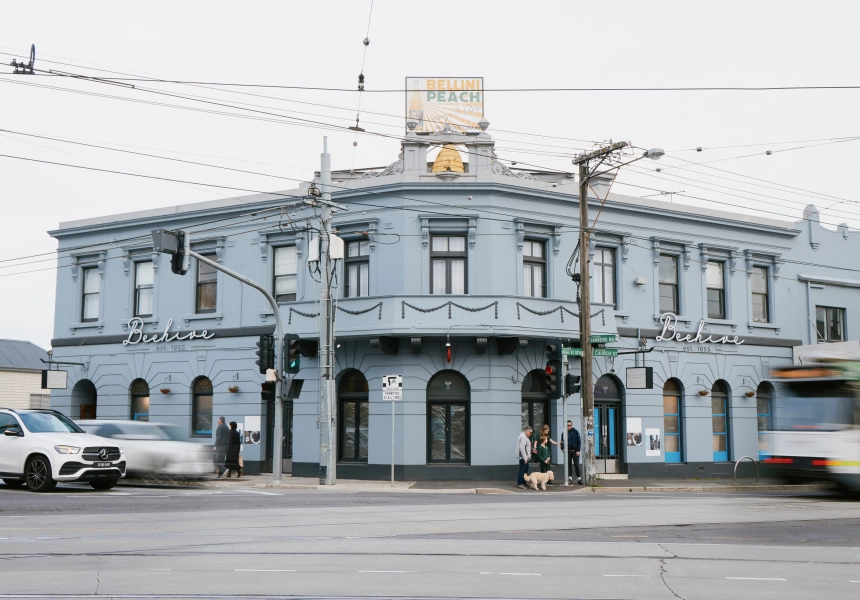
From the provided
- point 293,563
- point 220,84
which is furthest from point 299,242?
point 293,563

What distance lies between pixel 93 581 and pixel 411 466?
1949 centimetres

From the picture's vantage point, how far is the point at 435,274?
96.7ft

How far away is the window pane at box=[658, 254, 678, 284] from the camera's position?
108 feet

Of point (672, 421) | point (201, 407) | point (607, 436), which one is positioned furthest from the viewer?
point (201, 407)

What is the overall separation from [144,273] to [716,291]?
19.2 metres

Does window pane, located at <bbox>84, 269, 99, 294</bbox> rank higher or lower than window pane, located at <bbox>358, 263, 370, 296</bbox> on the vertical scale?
higher

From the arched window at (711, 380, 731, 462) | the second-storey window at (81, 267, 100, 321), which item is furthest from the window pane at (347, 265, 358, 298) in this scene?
the arched window at (711, 380, 731, 462)

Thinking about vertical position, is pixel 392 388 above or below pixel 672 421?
above

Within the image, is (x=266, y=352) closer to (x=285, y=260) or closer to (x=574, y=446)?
(x=285, y=260)

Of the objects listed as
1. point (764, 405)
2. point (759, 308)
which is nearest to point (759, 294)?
point (759, 308)

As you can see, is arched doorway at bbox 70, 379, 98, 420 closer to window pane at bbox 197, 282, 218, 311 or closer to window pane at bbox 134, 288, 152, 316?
window pane at bbox 134, 288, 152, 316

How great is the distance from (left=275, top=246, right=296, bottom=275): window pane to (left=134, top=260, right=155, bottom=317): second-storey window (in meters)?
5.06

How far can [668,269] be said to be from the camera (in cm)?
3322

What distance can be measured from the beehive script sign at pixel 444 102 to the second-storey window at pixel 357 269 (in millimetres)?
4153
